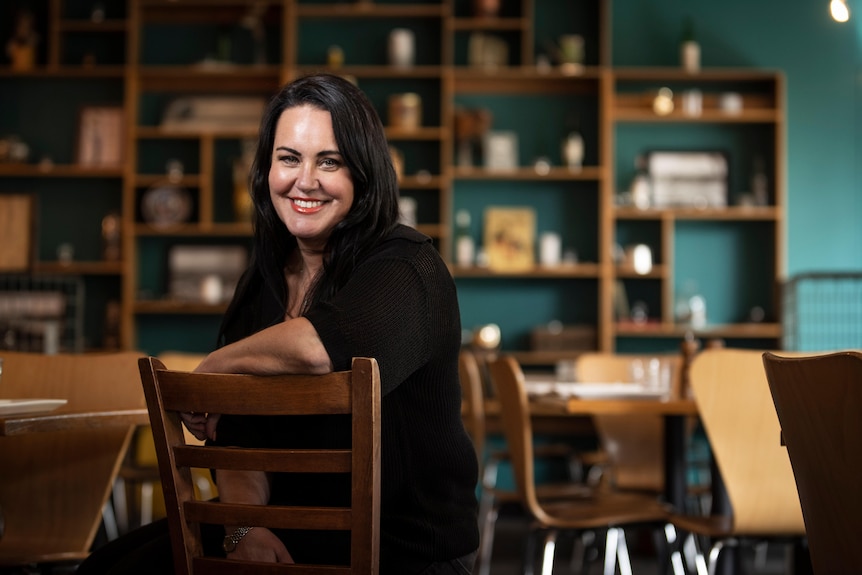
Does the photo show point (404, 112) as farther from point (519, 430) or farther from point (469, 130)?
point (519, 430)

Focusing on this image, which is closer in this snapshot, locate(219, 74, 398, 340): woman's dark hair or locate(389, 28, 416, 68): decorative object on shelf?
locate(219, 74, 398, 340): woman's dark hair

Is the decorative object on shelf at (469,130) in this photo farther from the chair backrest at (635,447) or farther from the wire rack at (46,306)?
the chair backrest at (635,447)

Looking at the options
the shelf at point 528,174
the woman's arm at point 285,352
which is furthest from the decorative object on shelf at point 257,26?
the woman's arm at point 285,352

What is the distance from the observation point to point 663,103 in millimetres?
6934

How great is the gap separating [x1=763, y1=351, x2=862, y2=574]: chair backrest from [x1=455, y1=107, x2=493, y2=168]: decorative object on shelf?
533cm

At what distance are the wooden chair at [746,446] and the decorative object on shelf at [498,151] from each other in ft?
13.6

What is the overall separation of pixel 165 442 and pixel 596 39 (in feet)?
19.6

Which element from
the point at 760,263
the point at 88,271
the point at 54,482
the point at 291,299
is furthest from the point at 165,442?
the point at 760,263

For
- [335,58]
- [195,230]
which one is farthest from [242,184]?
[335,58]

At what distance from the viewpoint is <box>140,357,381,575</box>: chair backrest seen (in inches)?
61.3

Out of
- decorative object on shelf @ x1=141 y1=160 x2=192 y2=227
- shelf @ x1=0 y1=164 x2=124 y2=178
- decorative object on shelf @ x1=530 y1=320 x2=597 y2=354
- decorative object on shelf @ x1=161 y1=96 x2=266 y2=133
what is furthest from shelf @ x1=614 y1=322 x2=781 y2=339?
shelf @ x1=0 y1=164 x2=124 y2=178

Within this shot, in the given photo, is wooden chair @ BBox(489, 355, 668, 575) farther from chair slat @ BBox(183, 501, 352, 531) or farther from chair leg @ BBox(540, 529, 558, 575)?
chair slat @ BBox(183, 501, 352, 531)

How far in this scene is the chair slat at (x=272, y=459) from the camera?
5.18 ft

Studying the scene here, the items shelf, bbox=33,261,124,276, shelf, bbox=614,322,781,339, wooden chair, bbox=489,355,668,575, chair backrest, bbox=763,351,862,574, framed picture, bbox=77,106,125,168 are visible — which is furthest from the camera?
framed picture, bbox=77,106,125,168
